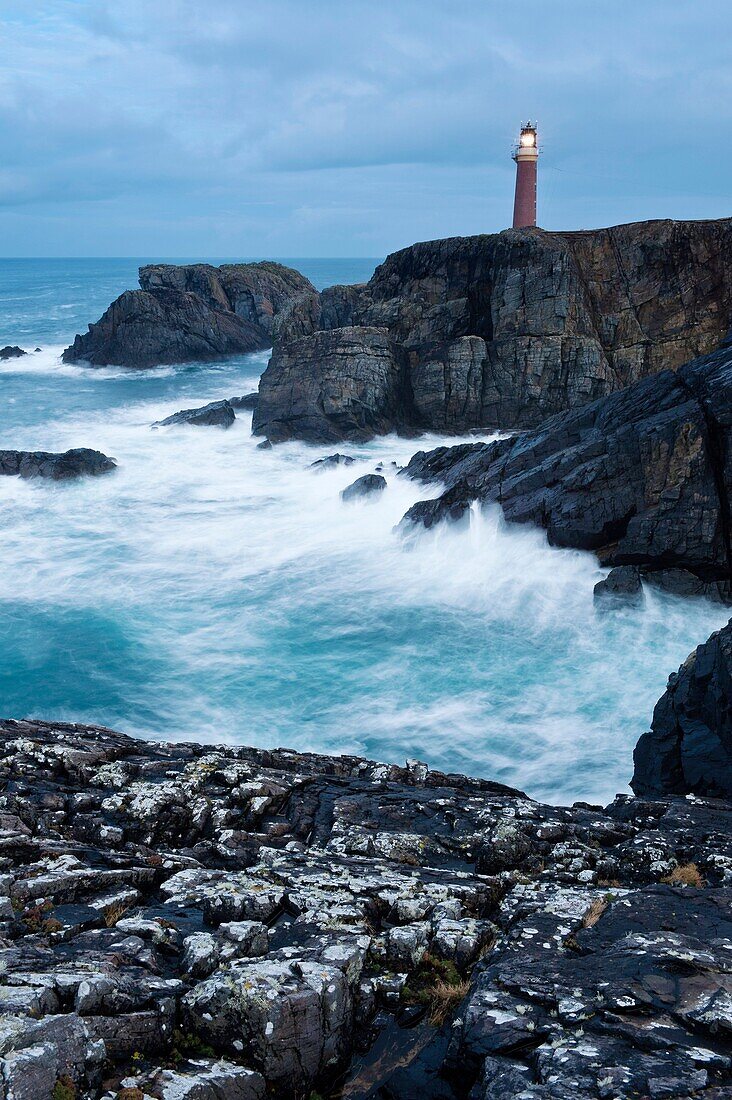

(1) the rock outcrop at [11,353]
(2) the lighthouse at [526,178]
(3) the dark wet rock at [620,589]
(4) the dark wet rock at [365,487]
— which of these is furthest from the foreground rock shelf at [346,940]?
(1) the rock outcrop at [11,353]

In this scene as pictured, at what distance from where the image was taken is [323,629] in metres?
32.9

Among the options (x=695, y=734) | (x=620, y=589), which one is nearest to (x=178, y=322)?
(x=620, y=589)

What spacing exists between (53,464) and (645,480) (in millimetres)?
35472

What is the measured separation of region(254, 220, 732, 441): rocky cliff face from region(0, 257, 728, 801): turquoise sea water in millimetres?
9319

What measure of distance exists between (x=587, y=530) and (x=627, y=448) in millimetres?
3588

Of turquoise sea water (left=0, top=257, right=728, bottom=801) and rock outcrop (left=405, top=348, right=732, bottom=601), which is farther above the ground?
rock outcrop (left=405, top=348, right=732, bottom=601)

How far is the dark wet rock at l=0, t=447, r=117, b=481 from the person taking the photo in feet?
165

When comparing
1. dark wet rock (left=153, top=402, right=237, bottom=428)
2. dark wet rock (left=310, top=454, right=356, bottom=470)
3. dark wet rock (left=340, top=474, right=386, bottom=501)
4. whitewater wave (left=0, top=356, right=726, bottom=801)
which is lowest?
whitewater wave (left=0, top=356, right=726, bottom=801)

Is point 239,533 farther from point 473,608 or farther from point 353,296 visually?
point 353,296

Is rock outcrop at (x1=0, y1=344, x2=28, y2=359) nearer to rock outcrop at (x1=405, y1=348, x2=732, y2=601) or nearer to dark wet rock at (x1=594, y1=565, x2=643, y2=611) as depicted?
rock outcrop at (x1=405, y1=348, x2=732, y2=601)

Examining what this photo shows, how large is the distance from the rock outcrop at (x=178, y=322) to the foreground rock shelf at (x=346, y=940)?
253 ft

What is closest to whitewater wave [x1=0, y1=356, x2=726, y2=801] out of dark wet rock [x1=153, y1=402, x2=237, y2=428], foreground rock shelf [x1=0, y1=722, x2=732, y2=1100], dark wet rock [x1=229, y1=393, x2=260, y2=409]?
foreground rock shelf [x1=0, y1=722, x2=732, y2=1100]

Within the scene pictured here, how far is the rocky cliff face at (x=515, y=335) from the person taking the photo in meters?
53.9

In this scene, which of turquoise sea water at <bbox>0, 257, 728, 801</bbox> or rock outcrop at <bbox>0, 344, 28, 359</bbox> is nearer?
turquoise sea water at <bbox>0, 257, 728, 801</bbox>
